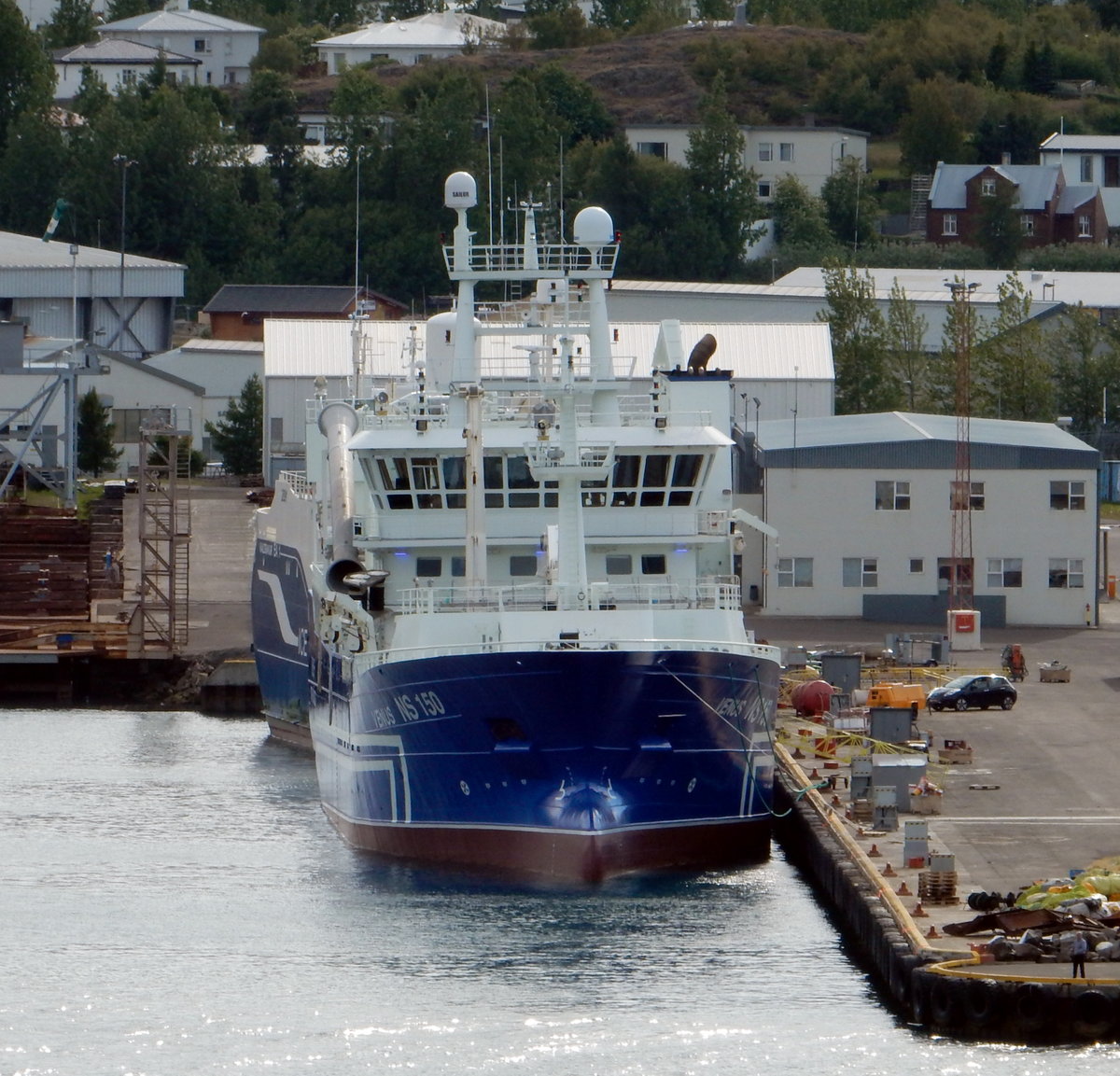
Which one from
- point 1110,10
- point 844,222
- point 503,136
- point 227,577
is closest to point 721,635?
point 227,577

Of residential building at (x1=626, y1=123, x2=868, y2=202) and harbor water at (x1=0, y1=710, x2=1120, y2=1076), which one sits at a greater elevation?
residential building at (x1=626, y1=123, x2=868, y2=202)

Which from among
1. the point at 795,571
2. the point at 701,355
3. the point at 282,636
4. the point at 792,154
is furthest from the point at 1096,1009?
the point at 792,154

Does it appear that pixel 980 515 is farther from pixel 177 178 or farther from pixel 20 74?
pixel 20 74

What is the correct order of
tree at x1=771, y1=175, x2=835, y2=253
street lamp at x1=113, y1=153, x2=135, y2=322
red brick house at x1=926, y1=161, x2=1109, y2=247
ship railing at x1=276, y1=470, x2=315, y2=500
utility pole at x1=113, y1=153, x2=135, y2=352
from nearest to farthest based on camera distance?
ship railing at x1=276, y1=470, x2=315, y2=500
utility pole at x1=113, y1=153, x2=135, y2=352
street lamp at x1=113, y1=153, x2=135, y2=322
red brick house at x1=926, y1=161, x2=1109, y2=247
tree at x1=771, y1=175, x2=835, y2=253

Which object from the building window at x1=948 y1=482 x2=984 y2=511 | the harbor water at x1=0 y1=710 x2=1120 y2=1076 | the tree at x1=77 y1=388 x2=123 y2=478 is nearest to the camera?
the harbor water at x1=0 y1=710 x2=1120 y2=1076

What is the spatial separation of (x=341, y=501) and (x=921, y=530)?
24.9 metres

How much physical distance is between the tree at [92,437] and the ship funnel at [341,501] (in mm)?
43401

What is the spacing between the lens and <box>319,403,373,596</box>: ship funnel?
1635 inches

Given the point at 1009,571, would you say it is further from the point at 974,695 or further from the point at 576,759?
the point at 576,759

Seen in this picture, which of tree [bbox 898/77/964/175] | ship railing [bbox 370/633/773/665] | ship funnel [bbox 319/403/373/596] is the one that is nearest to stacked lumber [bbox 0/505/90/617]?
ship funnel [bbox 319/403/373/596]

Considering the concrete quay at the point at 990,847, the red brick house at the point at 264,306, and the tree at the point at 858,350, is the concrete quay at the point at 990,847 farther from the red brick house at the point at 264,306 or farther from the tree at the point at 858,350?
the red brick house at the point at 264,306

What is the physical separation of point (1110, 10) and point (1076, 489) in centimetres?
11059

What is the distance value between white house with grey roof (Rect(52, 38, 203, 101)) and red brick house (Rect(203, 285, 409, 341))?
148 feet

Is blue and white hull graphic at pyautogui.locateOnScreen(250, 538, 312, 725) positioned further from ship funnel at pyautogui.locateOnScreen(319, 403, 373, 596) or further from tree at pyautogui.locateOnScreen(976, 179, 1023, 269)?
tree at pyautogui.locateOnScreen(976, 179, 1023, 269)
